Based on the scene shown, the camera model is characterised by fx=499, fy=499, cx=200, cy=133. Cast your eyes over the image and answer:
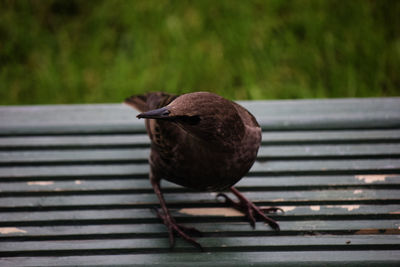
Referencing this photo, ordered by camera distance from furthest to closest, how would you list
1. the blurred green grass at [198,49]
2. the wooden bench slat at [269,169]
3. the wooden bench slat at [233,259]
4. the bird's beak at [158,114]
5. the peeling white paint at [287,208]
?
the blurred green grass at [198,49], the wooden bench slat at [269,169], the peeling white paint at [287,208], the wooden bench slat at [233,259], the bird's beak at [158,114]

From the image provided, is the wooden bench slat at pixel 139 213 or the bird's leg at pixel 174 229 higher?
the wooden bench slat at pixel 139 213

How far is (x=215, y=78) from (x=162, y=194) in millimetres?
1571

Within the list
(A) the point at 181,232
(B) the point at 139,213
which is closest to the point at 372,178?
(A) the point at 181,232

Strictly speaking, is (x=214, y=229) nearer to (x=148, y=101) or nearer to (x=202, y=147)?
(x=202, y=147)

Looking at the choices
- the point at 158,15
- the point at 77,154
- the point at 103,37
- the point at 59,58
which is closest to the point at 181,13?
the point at 158,15

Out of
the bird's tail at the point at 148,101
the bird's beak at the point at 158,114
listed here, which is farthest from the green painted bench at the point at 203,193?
the bird's beak at the point at 158,114

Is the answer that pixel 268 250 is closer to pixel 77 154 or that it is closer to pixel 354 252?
pixel 354 252

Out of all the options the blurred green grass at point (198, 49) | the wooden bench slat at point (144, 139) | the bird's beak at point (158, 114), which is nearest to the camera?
the bird's beak at point (158, 114)

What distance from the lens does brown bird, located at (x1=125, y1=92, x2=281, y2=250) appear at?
172 cm

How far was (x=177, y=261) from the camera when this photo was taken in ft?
6.08

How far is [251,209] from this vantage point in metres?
2.00

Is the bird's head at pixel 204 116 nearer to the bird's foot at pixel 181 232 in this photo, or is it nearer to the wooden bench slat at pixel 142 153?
the bird's foot at pixel 181 232

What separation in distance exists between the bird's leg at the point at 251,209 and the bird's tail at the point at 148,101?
509 millimetres

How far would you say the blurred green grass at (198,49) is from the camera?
3492 millimetres
